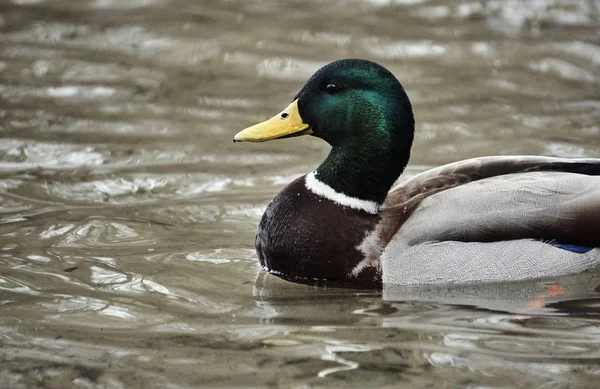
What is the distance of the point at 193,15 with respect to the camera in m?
12.1

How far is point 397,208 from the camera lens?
650 cm

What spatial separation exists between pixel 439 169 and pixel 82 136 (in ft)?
11.8

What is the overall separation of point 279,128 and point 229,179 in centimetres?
184

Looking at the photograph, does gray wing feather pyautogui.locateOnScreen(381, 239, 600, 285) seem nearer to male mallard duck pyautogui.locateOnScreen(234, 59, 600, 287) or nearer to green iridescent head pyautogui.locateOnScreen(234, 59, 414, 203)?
male mallard duck pyautogui.locateOnScreen(234, 59, 600, 287)

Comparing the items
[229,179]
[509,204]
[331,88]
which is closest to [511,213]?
[509,204]

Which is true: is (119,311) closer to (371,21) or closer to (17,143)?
(17,143)

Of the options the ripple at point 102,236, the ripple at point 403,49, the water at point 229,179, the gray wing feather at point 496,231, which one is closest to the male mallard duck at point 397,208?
the gray wing feather at point 496,231

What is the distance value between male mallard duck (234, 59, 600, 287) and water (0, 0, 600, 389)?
0.13 m

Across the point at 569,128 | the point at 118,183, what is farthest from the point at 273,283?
the point at 569,128

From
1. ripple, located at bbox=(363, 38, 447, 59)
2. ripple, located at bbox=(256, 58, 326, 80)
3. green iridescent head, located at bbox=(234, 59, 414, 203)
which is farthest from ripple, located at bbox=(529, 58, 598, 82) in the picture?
green iridescent head, located at bbox=(234, 59, 414, 203)

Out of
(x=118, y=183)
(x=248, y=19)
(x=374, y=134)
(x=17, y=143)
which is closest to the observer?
(x=374, y=134)

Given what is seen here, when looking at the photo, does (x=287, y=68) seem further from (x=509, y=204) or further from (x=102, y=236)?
(x=509, y=204)

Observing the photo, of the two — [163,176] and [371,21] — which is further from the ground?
[371,21]

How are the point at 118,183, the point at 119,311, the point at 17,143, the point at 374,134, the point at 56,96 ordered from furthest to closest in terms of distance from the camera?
the point at 56,96 → the point at 17,143 → the point at 118,183 → the point at 374,134 → the point at 119,311
